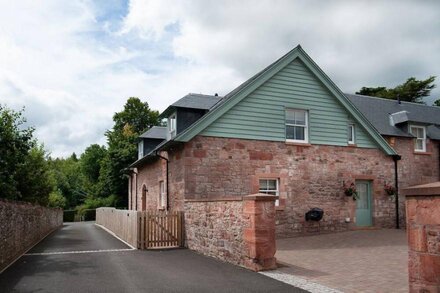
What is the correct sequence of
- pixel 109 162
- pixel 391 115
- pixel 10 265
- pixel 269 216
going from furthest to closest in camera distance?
pixel 109 162
pixel 391 115
pixel 10 265
pixel 269 216

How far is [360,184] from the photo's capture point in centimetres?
1978

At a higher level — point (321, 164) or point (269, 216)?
point (321, 164)

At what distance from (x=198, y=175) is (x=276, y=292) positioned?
8.50 m

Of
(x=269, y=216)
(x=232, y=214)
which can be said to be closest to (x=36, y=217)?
(x=232, y=214)

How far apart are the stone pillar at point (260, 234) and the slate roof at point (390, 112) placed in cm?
1367

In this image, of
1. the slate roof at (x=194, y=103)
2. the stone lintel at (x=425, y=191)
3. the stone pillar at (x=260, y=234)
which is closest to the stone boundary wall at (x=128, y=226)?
the slate roof at (x=194, y=103)

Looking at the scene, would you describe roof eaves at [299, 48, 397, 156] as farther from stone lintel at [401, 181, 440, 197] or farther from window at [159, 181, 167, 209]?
stone lintel at [401, 181, 440, 197]

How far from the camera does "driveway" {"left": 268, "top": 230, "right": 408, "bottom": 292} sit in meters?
8.36

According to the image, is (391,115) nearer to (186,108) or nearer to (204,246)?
(186,108)

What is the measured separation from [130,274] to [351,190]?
1221 cm

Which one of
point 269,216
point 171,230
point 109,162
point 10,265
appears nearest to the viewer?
point 269,216

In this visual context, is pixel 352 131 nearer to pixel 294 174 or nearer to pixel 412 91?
pixel 294 174

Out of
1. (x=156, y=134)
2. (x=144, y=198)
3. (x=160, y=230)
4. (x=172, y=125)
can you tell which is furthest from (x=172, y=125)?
(x=156, y=134)

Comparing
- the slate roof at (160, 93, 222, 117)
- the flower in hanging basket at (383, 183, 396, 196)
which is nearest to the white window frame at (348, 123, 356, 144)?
the flower in hanging basket at (383, 183, 396, 196)
